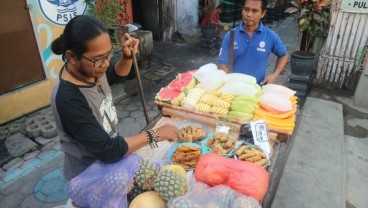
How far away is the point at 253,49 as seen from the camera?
3166 mm

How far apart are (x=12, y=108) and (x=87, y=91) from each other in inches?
153

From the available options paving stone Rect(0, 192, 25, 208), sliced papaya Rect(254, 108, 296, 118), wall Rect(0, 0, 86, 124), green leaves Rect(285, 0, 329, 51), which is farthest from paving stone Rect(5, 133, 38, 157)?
green leaves Rect(285, 0, 329, 51)

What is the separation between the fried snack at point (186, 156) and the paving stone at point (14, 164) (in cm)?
309

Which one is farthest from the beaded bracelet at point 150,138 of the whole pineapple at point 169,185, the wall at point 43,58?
the wall at point 43,58

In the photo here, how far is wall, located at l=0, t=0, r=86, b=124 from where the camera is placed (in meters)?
4.68

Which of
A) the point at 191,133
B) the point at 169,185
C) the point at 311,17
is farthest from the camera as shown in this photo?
the point at 311,17

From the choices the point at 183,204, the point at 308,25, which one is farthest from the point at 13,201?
the point at 308,25

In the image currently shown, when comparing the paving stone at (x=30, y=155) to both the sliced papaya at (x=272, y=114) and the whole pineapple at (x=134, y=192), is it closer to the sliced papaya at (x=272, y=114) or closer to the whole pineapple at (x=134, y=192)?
the whole pineapple at (x=134, y=192)

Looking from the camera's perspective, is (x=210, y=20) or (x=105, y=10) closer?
(x=105, y=10)

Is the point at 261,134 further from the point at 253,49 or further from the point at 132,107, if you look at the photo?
the point at 132,107

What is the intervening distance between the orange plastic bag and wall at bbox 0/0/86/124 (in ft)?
14.2

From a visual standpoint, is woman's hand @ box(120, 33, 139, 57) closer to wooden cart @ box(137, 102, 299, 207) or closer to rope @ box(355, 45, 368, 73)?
wooden cart @ box(137, 102, 299, 207)

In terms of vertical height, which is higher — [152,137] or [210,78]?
[210,78]

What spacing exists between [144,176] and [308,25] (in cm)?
531
